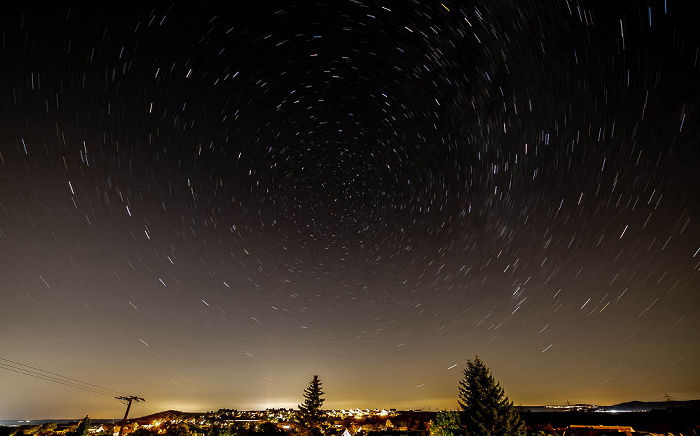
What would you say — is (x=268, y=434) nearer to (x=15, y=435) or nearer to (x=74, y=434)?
(x=74, y=434)

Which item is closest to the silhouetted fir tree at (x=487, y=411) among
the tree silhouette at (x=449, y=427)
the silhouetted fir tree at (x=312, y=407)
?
the tree silhouette at (x=449, y=427)

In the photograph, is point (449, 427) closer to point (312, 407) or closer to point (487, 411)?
point (487, 411)

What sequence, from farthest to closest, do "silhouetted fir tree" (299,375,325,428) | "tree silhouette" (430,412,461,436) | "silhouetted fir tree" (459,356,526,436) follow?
"silhouetted fir tree" (299,375,325,428) → "tree silhouette" (430,412,461,436) → "silhouetted fir tree" (459,356,526,436)

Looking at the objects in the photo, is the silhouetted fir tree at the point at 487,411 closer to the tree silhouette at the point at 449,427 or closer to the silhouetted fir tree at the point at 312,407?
the tree silhouette at the point at 449,427

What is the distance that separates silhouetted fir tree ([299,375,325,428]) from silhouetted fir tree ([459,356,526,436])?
21749 mm

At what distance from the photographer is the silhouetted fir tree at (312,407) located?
39.4 metres

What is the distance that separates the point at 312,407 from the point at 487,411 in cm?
2526

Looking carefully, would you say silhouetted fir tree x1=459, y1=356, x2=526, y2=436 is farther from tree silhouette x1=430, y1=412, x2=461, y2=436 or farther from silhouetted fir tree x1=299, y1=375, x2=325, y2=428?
silhouetted fir tree x1=299, y1=375, x2=325, y2=428

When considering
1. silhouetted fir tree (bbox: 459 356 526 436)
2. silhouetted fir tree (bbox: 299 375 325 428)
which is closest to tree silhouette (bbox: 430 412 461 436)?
silhouetted fir tree (bbox: 459 356 526 436)

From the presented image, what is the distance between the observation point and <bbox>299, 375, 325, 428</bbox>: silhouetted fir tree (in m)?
39.4

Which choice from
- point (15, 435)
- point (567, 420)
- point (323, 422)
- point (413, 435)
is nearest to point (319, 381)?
point (323, 422)

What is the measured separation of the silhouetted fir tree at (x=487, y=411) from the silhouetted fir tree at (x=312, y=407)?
21749 millimetres

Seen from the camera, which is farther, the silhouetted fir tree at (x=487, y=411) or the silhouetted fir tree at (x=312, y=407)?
the silhouetted fir tree at (x=312, y=407)

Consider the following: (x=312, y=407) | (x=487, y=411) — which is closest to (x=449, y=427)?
(x=487, y=411)
